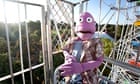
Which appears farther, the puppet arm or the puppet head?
the puppet head

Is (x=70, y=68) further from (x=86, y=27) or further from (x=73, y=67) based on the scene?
(x=86, y=27)

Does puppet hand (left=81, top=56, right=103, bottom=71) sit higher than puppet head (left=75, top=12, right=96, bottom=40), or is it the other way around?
puppet head (left=75, top=12, right=96, bottom=40)

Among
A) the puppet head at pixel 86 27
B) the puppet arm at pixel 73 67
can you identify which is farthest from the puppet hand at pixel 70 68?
the puppet head at pixel 86 27

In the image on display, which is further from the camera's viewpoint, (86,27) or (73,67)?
(86,27)

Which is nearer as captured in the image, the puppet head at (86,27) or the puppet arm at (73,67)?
the puppet arm at (73,67)

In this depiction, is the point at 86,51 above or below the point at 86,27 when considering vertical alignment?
below

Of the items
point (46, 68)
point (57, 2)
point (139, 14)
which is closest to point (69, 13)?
point (57, 2)

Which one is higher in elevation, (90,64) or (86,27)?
(86,27)

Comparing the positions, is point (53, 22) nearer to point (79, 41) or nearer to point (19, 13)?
point (19, 13)

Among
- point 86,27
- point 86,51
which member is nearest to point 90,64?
point 86,51

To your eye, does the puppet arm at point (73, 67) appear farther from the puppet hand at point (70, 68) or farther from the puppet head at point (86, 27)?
the puppet head at point (86, 27)

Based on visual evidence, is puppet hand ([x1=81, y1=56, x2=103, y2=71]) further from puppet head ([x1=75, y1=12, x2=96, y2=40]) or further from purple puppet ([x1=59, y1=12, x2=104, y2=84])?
puppet head ([x1=75, y1=12, x2=96, y2=40])

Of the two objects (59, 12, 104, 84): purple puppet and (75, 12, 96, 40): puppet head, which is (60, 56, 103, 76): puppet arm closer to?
(59, 12, 104, 84): purple puppet

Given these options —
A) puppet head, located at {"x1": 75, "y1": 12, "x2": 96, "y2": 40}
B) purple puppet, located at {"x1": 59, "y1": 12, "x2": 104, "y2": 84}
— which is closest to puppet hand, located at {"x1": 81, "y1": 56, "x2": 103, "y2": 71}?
purple puppet, located at {"x1": 59, "y1": 12, "x2": 104, "y2": 84}
